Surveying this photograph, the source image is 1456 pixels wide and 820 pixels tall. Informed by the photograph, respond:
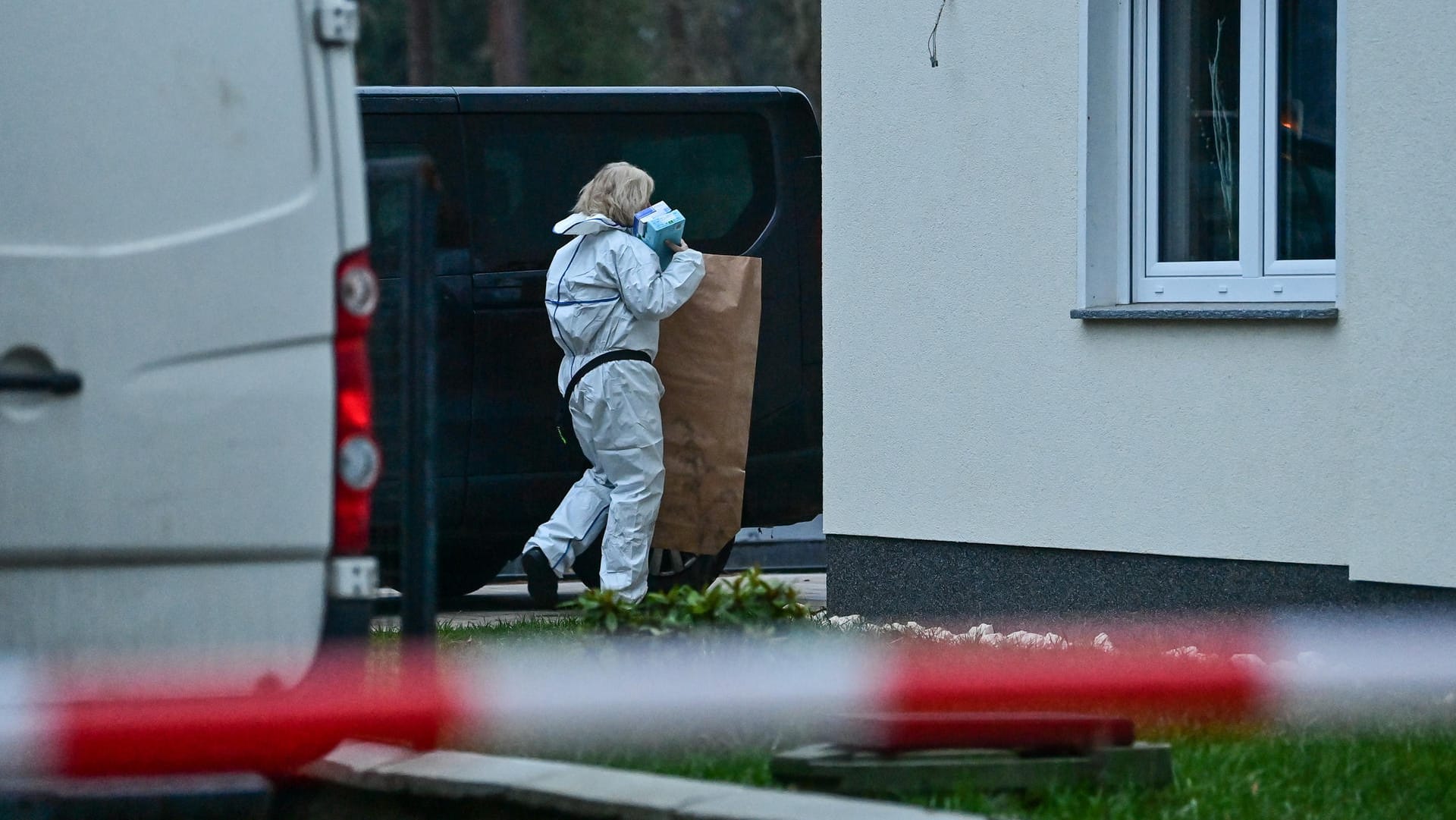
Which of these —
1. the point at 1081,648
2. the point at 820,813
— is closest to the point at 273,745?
Result: the point at 820,813

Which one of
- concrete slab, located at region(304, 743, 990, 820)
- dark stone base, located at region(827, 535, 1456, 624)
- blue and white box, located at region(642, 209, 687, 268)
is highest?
blue and white box, located at region(642, 209, 687, 268)

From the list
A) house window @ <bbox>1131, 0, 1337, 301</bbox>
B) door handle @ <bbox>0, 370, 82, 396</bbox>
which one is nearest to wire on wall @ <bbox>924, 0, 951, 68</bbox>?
house window @ <bbox>1131, 0, 1337, 301</bbox>

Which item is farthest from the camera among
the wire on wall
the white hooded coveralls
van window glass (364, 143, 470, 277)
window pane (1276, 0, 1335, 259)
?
van window glass (364, 143, 470, 277)

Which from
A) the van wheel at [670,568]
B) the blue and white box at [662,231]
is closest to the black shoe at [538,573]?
the van wheel at [670,568]

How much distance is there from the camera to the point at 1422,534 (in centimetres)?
700

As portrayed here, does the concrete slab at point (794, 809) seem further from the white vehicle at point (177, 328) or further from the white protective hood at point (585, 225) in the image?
the white protective hood at point (585, 225)

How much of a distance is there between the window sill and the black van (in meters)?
2.67

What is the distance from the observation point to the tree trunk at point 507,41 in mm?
30484

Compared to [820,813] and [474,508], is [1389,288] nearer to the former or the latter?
[820,813]

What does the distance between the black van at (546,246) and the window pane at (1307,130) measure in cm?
317

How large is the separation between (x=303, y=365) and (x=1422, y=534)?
4.06m

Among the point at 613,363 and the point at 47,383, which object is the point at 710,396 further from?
the point at 47,383

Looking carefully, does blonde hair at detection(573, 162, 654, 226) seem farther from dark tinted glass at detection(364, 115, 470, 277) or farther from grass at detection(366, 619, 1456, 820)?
grass at detection(366, 619, 1456, 820)

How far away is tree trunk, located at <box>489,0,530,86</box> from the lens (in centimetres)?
3048
